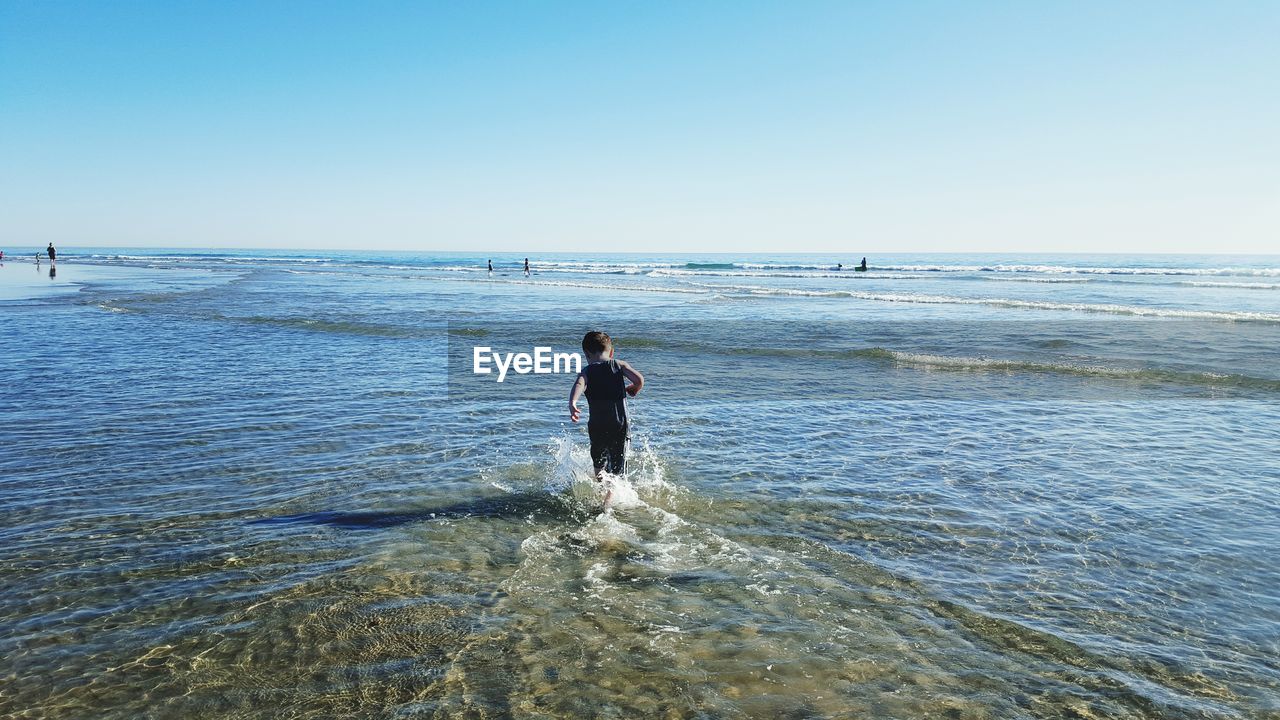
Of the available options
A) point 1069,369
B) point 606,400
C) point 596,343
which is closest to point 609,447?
point 606,400

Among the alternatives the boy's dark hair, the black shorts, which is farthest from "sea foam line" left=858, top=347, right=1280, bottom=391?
the boy's dark hair

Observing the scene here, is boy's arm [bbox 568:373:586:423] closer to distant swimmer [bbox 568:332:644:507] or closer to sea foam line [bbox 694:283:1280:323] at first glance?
distant swimmer [bbox 568:332:644:507]

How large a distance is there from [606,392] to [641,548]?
1877 millimetres

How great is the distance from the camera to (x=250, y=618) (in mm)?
5293

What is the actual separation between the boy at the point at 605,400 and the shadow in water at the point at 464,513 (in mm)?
596

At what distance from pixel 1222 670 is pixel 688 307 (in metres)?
32.7

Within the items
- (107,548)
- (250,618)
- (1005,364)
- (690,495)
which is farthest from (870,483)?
(1005,364)

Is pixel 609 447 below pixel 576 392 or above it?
below

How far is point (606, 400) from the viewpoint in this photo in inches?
315

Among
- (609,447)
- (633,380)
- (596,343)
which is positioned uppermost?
(596,343)

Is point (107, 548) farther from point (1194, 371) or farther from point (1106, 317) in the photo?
point (1106, 317)

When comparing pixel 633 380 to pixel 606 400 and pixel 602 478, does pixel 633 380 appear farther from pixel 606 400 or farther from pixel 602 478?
pixel 602 478

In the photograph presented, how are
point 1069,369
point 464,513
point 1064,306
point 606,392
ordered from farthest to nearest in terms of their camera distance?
point 1064,306 → point 1069,369 → point 606,392 → point 464,513

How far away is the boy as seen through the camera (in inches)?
310
